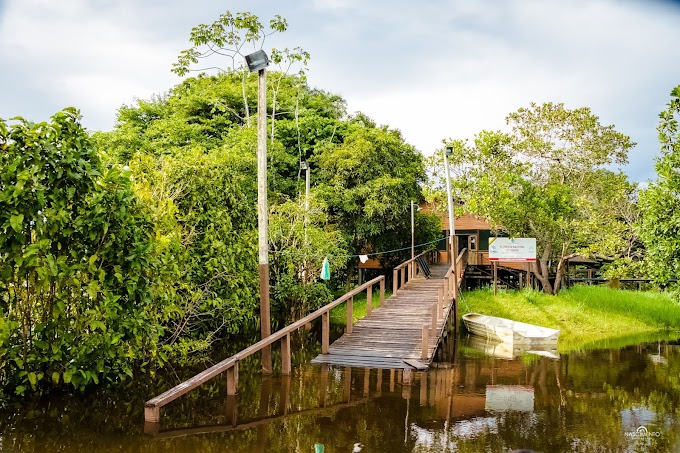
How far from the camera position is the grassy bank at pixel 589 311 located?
65.7ft

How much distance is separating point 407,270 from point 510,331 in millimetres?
7513

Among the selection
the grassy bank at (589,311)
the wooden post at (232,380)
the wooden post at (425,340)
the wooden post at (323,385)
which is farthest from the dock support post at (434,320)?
the grassy bank at (589,311)

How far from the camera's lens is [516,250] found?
22391 millimetres

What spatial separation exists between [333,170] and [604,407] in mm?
14109

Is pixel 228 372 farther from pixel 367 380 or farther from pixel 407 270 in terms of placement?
pixel 407 270

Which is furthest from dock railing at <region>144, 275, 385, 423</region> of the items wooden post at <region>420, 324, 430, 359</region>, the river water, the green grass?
the green grass

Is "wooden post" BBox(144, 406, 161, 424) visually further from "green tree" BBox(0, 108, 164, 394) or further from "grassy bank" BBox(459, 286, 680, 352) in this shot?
"grassy bank" BBox(459, 286, 680, 352)

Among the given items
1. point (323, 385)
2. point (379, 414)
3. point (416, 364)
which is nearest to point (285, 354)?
point (323, 385)

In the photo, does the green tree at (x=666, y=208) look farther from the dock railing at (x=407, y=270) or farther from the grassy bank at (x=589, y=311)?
the dock railing at (x=407, y=270)

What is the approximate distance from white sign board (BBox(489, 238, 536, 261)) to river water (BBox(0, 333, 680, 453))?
873 centimetres

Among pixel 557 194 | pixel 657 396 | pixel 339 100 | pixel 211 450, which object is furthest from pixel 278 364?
pixel 339 100

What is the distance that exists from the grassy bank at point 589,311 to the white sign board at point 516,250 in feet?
4.69

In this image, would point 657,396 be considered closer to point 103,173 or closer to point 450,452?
point 450,452

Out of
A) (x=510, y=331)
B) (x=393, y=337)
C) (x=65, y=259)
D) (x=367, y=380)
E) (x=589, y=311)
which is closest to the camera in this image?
(x=65, y=259)
